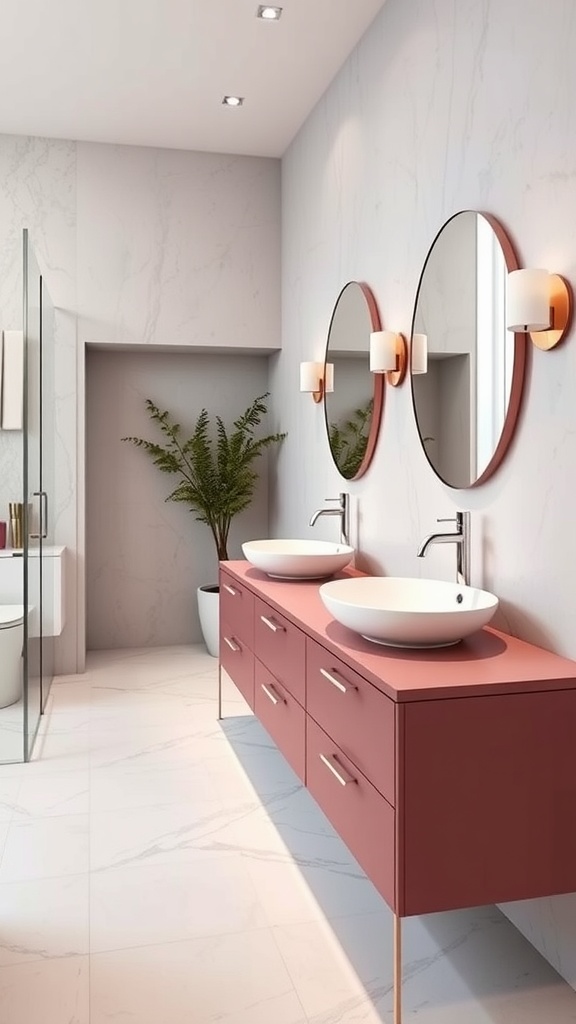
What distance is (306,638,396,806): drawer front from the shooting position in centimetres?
171

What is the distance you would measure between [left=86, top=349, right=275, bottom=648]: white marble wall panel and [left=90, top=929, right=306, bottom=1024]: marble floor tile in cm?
310

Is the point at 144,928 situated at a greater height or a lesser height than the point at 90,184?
lesser

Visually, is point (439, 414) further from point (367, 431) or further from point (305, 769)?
point (305, 769)

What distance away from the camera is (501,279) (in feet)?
7.17

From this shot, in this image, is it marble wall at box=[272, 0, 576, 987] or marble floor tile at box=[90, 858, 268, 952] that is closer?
marble wall at box=[272, 0, 576, 987]

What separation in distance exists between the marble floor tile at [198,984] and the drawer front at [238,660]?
3.67 ft

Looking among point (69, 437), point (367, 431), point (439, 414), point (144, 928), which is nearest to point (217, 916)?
point (144, 928)

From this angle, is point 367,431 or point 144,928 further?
point 367,431

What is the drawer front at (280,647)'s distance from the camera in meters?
2.40

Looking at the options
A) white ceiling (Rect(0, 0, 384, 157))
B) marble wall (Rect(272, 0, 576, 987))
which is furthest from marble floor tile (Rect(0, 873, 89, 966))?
white ceiling (Rect(0, 0, 384, 157))

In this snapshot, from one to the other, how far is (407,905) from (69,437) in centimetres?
335

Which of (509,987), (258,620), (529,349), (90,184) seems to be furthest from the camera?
(90,184)

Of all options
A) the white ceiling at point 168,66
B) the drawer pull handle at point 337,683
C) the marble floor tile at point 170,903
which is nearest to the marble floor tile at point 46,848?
the marble floor tile at point 170,903

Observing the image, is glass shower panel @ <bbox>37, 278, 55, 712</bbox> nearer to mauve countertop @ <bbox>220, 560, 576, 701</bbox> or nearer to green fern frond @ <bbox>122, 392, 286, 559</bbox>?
green fern frond @ <bbox>122, 392, 286, 559</bbox>
